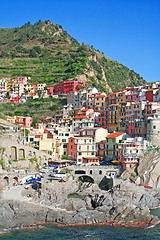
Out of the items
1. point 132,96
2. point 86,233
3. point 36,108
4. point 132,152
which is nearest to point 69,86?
point 36,108

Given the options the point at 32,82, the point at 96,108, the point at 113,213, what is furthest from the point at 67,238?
the point at 32,82

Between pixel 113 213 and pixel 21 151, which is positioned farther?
pixel 21 151

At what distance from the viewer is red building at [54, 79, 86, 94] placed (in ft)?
333

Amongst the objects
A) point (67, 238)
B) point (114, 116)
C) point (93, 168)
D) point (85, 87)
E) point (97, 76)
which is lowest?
point (67, 238)

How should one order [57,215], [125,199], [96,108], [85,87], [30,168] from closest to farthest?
1. [57,215]
2. [125,199]
3. [30,168]
4. [96,108]
5. [85,87]

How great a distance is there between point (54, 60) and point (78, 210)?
10536cm

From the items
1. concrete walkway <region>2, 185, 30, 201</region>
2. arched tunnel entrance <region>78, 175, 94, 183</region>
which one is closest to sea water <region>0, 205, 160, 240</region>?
concrete walkway <region>2, 185, 30, 201</region>

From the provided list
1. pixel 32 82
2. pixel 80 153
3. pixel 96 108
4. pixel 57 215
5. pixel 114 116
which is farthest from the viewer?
pixel 32 82

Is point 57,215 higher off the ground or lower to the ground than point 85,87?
lower

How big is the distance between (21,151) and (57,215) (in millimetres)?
20414

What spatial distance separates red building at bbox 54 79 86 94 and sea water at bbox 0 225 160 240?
66.3 meters

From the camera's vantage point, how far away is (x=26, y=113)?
9538cm

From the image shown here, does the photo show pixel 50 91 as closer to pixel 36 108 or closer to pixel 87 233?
pixel 36 108

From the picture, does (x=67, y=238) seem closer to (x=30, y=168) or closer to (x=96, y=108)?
(x=30, y=168)
